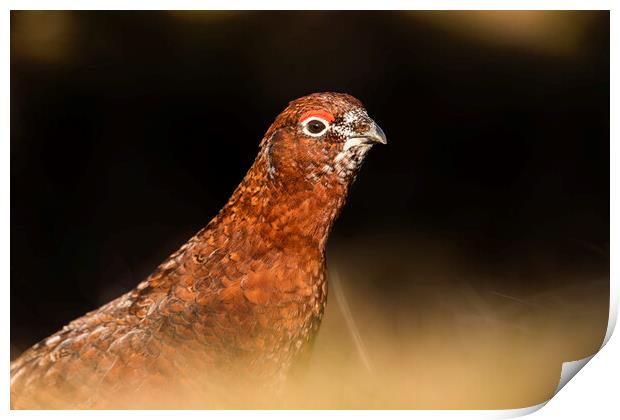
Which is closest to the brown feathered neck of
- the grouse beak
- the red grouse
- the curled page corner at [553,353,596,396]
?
the red grouse

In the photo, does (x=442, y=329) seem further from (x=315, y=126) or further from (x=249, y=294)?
(x=315, y=126)

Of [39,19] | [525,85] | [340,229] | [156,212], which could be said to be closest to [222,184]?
[156,212]

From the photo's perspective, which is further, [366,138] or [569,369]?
[569,369]

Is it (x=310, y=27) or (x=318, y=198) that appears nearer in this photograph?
(x=318, y=198)

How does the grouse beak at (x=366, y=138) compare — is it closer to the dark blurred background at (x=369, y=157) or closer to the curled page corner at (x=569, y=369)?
the dark blurred background at (x=369, y=157)

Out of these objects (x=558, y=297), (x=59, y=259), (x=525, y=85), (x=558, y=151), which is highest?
(x=525, y=85)

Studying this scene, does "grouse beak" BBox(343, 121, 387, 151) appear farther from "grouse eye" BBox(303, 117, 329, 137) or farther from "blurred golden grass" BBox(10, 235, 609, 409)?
"blurred golden grass" BBox(10, 235, 609, 409)

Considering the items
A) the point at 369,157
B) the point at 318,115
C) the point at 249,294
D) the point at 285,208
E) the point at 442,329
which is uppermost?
the point at 318,115

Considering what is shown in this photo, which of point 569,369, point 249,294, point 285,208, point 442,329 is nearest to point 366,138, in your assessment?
point 285,208

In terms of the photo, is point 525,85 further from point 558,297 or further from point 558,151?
point 558,297
